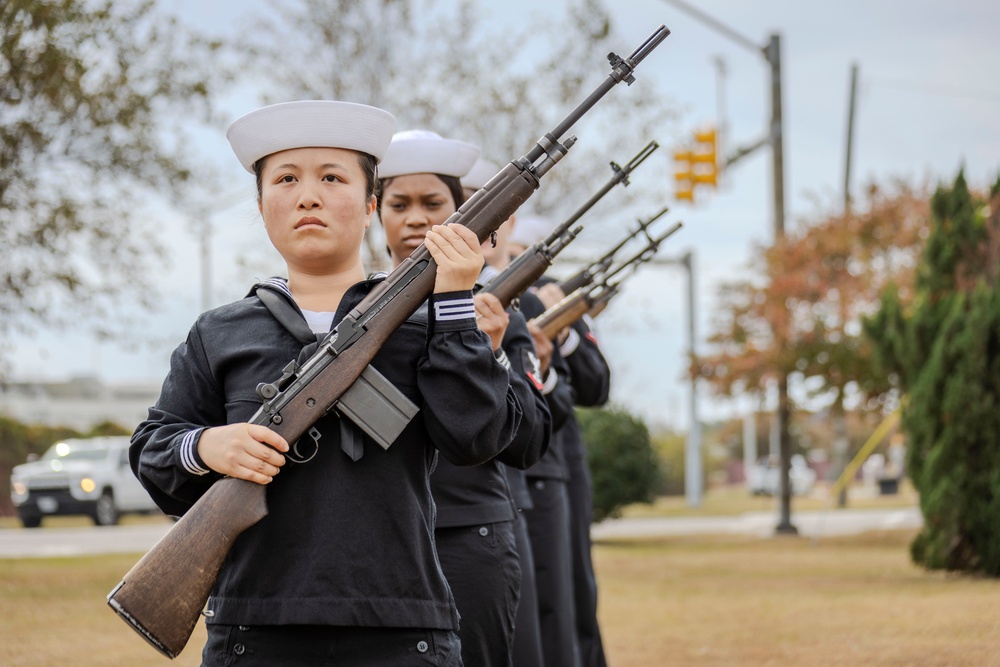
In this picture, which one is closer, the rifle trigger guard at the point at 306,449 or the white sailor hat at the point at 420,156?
the rifle trigger guard at the point at 306,449

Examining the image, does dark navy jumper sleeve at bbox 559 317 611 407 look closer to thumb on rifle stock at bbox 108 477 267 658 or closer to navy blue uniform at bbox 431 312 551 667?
navy blue uniform at bbox 431 312 551 667

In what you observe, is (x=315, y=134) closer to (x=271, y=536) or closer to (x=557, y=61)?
(x=271, y=536)

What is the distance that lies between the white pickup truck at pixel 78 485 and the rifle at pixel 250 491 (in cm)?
2143

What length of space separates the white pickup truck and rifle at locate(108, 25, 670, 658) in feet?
70.3

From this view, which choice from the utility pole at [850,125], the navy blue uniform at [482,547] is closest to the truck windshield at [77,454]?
the utility pole at [850,125]

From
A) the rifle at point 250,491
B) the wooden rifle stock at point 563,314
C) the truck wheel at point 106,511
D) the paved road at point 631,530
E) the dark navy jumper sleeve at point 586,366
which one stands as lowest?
the paved road at point 631,530

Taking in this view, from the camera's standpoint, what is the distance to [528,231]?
7.67 metres

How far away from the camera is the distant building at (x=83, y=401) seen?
47056mm

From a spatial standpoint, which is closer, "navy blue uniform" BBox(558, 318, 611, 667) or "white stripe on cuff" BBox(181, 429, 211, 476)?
"white stripe on cuff" BBox(181, 429, 211, 476)

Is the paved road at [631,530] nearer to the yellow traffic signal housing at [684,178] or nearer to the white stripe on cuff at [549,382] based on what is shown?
the yellow traffic signal housing at [684,178]

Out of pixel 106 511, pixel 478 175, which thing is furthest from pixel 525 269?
pixel 106 511

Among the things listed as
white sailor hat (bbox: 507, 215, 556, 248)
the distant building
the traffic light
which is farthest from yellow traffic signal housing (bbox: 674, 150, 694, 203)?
the distant building

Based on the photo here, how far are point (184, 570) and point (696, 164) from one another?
645 inches

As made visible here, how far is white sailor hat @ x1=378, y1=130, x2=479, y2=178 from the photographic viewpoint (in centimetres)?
478
